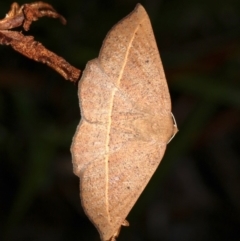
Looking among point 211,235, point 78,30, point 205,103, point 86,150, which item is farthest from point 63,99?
point 86,150

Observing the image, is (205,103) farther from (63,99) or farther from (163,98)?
(163,98)

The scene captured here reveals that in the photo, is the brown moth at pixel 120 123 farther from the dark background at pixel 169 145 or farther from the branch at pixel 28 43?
the dark background at pixel 169 145

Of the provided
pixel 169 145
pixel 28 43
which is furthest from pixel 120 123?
pixel 169 145

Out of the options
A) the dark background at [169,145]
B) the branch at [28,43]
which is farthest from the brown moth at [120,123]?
the dark background at [169,145]

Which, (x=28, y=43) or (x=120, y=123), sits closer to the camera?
(x=28, y=43)

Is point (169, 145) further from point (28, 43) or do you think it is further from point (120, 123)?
point (28, 43)

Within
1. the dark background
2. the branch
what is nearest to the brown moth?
the branch

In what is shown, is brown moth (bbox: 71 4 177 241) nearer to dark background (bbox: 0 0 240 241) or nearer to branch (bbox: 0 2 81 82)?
branch (bbox: 0 2 81 82)

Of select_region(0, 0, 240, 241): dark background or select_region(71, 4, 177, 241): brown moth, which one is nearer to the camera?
select_region(71, 4, 177, 241): brown moth
